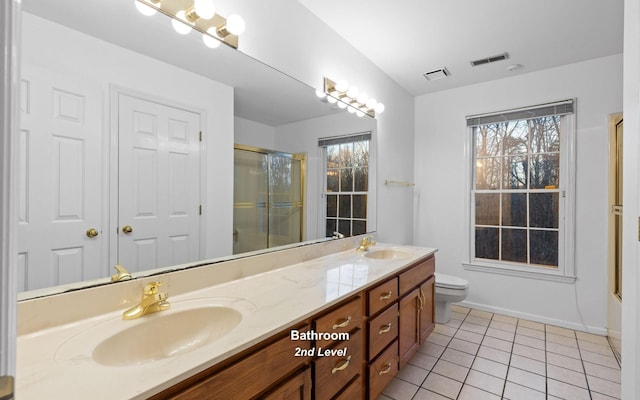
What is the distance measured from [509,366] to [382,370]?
1.15 m

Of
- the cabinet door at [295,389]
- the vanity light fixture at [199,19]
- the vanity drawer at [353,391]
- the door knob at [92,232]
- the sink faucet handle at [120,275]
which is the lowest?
the vanity drawer at [353,391]

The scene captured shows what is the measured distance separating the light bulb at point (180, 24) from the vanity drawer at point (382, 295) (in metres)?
1.47

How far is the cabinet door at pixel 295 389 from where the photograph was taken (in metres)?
0.93

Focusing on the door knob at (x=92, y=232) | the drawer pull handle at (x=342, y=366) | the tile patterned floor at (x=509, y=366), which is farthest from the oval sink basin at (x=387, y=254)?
the door knob at (x=92, y=232)

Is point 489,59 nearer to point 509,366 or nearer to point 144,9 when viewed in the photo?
point 509,366

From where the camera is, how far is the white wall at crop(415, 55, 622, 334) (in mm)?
2521

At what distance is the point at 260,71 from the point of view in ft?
5.31

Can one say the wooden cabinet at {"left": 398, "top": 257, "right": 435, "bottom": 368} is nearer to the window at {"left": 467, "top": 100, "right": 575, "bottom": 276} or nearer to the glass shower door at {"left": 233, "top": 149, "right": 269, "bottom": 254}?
the glass shower door at {"left": 233, "top": 149, "right": 269, "bottom": 254}

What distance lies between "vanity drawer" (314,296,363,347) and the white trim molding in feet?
2.93

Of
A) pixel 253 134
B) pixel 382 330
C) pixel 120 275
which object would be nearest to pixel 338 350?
pixel 382 330

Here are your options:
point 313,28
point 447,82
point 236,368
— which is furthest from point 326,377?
point 447,82

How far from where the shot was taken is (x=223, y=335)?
0.96 metres

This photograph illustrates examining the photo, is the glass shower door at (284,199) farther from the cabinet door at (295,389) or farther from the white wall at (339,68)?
the cabinet door at (295,389)

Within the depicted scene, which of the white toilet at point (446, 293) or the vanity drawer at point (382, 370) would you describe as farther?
the white toilet at point (446, 293)
